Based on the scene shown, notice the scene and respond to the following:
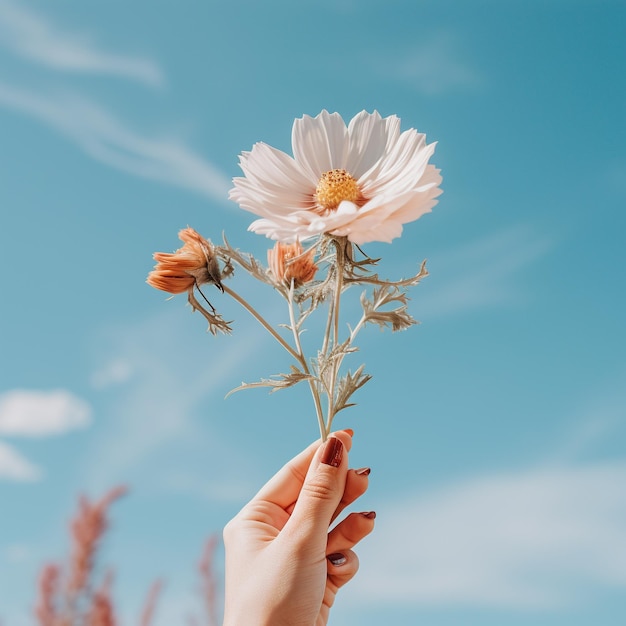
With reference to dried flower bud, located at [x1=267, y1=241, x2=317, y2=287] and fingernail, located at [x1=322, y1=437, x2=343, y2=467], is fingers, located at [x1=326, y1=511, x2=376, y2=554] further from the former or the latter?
dried flower bud, located at [x1=267, y1=241, x2=317, y2=287]

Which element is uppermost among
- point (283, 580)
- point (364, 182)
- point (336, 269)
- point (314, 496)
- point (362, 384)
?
point (364, 182)

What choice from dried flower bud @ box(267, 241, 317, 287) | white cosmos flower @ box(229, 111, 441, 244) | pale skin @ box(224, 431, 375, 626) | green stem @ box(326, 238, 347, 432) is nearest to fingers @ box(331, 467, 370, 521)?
pale skin @ box(224, 431, 375, 626)

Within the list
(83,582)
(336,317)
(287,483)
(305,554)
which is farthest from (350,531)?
(83,582)

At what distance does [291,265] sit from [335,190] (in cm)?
22

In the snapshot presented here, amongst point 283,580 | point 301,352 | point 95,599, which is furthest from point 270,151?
point 95,599

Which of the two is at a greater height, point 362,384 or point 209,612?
point 209,612

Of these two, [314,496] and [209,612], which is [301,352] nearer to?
[314,496]

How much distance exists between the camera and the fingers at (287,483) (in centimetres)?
190

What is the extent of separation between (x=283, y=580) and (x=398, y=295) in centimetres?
66

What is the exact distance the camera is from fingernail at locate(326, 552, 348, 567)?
1694mm

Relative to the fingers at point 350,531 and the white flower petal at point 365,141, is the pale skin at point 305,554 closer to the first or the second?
the fingers at point 350,531

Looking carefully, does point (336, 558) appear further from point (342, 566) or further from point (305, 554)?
point (305, 554)

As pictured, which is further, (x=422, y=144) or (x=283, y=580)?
(x=283, y=580)

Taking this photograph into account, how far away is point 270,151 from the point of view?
60.0 inches
